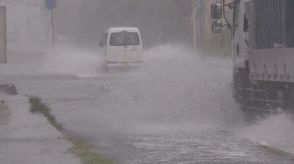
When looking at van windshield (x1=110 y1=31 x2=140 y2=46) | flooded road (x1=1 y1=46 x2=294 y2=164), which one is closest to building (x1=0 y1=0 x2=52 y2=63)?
van windshield (x1=110 y1=31 x2=140 y2=46)

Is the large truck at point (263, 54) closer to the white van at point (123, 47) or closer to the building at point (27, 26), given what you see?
the white van at point (123, 47)

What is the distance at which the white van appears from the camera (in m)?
40.1

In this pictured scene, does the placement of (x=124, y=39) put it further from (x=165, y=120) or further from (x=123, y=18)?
(x=123, y=18)

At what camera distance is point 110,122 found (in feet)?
61.2

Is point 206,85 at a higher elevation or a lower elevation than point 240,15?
lower

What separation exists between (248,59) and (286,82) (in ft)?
8.05

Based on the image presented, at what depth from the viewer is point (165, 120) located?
61.6 ft

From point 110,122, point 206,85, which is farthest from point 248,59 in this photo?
point 206,85

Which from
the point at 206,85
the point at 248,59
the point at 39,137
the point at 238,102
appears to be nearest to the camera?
the point at 39,137

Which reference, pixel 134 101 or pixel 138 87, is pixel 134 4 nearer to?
pixel 138 87

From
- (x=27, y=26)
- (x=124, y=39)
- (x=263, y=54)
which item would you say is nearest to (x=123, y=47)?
(x=124, y=39)

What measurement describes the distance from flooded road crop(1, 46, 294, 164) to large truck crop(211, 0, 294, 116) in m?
0.43

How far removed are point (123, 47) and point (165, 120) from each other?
21471 millimetres

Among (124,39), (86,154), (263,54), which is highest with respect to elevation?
(263,54)
